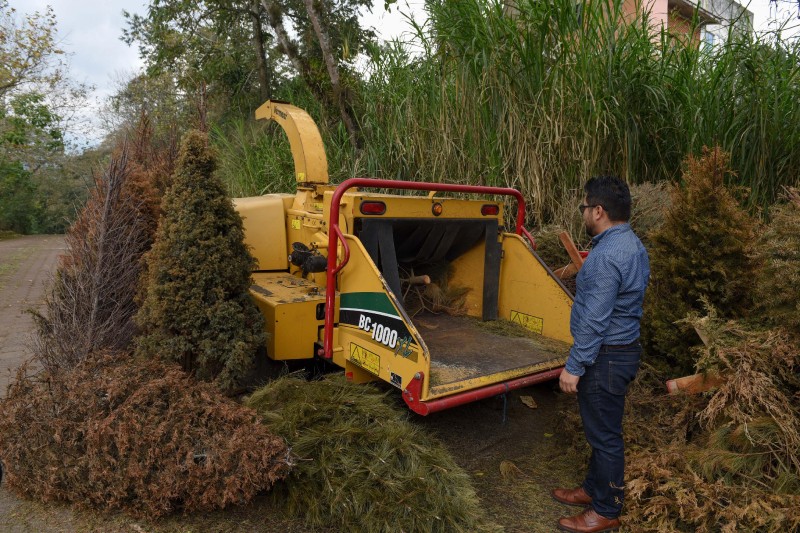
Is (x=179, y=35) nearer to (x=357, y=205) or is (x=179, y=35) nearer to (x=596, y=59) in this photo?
(x=596, y=59)

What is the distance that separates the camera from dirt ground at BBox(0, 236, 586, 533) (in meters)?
2.73

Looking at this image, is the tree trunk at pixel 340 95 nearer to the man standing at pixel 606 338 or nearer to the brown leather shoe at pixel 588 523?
the man standing at pixel 606 338

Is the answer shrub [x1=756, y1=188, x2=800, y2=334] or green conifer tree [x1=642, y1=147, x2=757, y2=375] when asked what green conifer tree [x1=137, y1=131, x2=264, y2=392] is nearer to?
green conifer tree [x1=642, y1=147, x2=757, y2=375]

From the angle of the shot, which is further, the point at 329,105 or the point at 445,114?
the point at 329,105

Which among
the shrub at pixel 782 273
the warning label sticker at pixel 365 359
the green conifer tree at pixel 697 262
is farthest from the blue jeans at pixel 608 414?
the warning label sticker at pixel 365 359

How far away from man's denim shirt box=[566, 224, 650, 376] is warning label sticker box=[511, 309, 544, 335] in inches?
54.2

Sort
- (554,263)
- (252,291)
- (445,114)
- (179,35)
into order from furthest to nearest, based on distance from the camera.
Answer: (179,35), (445,114), (554,263), (252,291)

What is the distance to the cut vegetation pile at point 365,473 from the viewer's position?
8.57 feet

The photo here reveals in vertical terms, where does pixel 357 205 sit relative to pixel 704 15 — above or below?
below

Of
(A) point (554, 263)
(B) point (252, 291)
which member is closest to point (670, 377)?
(A) point (554, 263)

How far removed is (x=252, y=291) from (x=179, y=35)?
10989mm

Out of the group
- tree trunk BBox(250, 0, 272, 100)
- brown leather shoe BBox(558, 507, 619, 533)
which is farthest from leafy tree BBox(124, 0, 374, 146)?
brown leather shoe BBox(558, 507, 619, 533)

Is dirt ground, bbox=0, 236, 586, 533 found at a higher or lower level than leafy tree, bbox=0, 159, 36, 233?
lower

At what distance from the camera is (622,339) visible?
271cm
